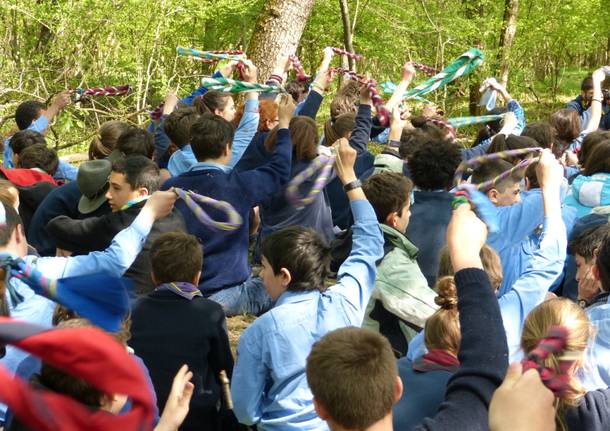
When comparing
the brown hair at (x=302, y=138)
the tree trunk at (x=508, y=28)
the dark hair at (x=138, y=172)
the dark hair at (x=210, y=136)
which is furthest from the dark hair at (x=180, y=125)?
the tree trunk at (x=508, y=28)

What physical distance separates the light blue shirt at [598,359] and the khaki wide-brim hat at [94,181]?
3.16 metres

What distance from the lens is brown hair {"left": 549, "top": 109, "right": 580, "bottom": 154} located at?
24.3ft

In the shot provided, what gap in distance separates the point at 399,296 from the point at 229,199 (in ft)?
4.41

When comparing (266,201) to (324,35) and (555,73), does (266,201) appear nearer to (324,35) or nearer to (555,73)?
(324,35)

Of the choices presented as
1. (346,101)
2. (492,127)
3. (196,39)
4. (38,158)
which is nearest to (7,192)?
(38,158)

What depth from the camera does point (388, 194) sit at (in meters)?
4.48

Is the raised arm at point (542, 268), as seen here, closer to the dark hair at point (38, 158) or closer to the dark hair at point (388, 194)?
the dark hair at point (388, 194)

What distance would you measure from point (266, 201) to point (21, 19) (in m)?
9.59

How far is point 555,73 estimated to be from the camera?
21.8m

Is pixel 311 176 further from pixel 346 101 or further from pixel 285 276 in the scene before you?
pixel 346 101

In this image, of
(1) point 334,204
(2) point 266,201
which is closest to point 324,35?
(1) point 334,204

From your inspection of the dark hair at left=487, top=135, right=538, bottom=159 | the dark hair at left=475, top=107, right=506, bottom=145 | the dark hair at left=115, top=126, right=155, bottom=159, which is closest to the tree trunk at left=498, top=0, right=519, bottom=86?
the dark hair at left=475, top=107, right=506, bottom=145

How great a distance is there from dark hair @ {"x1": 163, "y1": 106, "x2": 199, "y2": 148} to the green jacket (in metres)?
2.50

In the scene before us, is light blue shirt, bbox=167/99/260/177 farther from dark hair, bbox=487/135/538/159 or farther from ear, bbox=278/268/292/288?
ear, bbox=278/268/292/288
